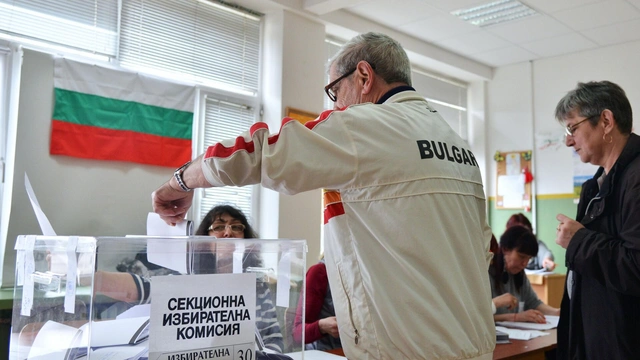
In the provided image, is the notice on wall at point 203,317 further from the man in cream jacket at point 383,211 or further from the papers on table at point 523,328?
the papers on table at point 523,328

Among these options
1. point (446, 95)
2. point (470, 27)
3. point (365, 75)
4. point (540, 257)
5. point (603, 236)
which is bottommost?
point (540, 257)

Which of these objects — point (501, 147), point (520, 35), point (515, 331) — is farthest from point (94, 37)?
point (501, 147)

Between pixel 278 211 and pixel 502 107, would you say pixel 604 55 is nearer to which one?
pixel 502 107

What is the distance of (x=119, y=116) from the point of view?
367 cm

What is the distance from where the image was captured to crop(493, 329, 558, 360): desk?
217 cm

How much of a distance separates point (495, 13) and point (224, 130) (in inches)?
102

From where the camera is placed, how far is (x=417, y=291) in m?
1.10

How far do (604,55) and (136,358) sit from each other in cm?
599

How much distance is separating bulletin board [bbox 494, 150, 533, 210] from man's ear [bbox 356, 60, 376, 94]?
541 cm

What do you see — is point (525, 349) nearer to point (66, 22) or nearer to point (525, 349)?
point (525, 349)

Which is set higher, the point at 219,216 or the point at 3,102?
the point at 3,102

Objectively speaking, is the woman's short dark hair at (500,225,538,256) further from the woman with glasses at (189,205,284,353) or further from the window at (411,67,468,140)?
the window at (411,67,468,140)

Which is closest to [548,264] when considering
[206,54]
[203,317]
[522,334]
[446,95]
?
[446,95]

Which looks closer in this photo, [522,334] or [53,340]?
[53,340]
